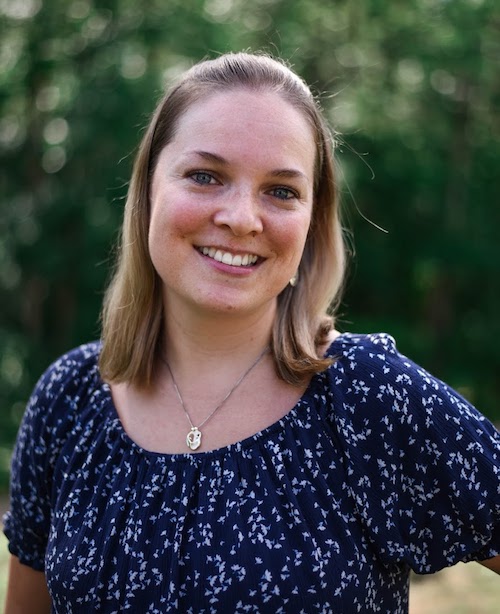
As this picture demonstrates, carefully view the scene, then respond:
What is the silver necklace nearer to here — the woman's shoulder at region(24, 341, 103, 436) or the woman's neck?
the woman's neck

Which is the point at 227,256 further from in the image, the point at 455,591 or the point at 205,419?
the point at 455,591

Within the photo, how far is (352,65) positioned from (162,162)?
874cm

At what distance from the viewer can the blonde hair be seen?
194cm

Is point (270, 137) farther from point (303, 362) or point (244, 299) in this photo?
point (303, 362)

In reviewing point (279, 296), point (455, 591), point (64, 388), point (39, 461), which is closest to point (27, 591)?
point (39, 461)

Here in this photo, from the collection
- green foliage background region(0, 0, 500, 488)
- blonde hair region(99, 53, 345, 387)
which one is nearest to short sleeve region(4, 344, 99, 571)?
blonde hair region(99, 53, 345, 387)

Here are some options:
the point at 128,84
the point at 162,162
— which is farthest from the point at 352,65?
the point at 162,162

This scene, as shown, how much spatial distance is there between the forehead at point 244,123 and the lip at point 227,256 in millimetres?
233

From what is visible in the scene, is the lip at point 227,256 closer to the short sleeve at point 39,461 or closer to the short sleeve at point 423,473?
the short sleeve at point 423,473

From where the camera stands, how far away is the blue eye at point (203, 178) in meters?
1.86

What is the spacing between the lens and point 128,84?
27.0 feet

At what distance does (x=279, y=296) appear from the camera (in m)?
2.16

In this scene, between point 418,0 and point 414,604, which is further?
point 418,0

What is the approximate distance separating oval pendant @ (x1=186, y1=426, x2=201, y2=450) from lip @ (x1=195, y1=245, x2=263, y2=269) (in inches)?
16.0
